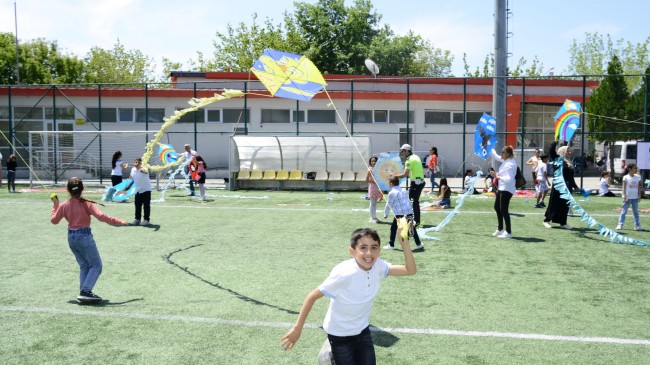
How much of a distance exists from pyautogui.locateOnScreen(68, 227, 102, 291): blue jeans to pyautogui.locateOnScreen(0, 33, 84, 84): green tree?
Answer: 161 feet

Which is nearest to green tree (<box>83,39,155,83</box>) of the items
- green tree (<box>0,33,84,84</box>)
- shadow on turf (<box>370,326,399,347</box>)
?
green tree (<box>0,33,84,84</box>)

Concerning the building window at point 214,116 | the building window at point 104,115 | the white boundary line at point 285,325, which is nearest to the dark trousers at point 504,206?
the white boundary line at point 285,325

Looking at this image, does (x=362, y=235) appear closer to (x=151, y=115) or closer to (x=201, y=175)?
(x=201, y=175)

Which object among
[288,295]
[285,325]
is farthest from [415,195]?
[285,325]

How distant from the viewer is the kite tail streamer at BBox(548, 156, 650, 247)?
1305 cm

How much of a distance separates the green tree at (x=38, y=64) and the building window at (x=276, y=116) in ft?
86.2

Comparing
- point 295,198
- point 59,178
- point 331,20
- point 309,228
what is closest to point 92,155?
point 59,178

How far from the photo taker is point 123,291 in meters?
8.92

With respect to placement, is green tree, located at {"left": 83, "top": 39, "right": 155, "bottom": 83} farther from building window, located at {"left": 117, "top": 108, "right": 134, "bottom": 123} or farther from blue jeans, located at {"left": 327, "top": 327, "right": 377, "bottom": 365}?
blue jeans, located at {"left": 327, "top": 327, "right": 377, "bottom": 365}

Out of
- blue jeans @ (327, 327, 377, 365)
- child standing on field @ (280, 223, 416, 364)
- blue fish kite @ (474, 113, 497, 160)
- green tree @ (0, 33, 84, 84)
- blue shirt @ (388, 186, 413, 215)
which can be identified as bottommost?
blue jeans @ (327, 327, 377, 365)

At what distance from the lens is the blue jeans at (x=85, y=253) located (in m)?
8.44

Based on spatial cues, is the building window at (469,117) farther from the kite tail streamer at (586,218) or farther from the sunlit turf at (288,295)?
the kite tail streamer at (586,218)

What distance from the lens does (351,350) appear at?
4875 mm

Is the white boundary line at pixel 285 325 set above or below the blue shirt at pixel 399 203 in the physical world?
below
